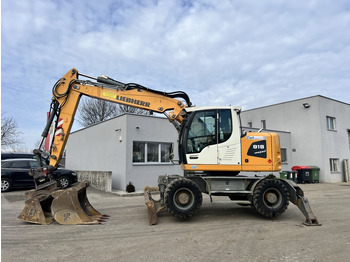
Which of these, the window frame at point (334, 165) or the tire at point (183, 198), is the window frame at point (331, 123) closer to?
the window frame at point (334, 165)

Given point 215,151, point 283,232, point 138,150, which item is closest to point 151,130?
point 138,150

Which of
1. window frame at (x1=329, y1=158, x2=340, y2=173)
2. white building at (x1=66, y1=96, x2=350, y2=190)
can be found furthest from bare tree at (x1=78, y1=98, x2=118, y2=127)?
window frame at (x1=329, y1=158, x2=340, y2=173)

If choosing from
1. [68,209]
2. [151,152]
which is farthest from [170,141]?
[68,209]

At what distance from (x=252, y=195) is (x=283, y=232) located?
1298 mm

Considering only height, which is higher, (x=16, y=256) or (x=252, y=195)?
(x=252, y=195)

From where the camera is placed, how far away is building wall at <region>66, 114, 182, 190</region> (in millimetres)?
13250

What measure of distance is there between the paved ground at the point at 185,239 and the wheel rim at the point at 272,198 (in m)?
0.44

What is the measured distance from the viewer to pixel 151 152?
46.6ft

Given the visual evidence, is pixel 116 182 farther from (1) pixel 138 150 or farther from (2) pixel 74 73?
(2) pixel 74 73

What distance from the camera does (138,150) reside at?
13.7 m

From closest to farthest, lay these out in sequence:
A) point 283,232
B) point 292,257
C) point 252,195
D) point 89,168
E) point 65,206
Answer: point 292,257, point 283,232, point 65,206, point 252,195, point 89,168

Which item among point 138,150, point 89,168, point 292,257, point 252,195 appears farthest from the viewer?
point 89,168

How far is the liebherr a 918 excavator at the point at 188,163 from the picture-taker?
6672mm

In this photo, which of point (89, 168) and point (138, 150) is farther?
point (89, 168)
